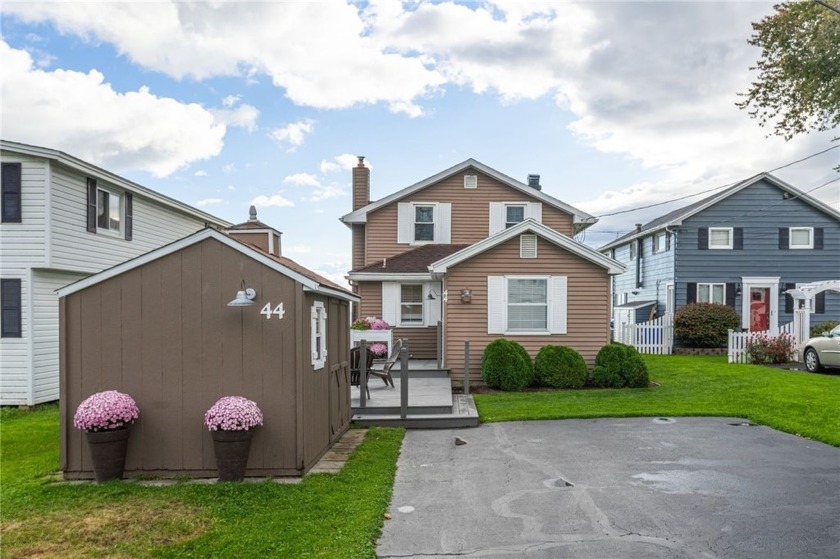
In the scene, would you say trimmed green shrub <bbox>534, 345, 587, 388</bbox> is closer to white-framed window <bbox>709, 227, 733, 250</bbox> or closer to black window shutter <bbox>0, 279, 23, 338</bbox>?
black window shutter <bbox>0, 279, 23, 338</bbox>

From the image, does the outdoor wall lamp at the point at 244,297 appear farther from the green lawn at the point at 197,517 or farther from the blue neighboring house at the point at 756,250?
the blue neighboring house at the point at 756,250

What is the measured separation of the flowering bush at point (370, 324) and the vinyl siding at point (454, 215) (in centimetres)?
296

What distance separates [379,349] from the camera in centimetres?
1516

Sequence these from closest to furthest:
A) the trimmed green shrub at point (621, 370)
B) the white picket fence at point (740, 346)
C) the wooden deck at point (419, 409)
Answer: the wooden deck at point (419, 409)
the trimmed green shrub at point (621, 370)
the white picket fence at point (740, 346)

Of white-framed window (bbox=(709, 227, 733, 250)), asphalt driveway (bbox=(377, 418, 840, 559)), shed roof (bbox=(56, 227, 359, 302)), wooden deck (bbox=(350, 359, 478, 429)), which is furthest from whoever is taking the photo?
white-framed window (bbox=(709, 227, 733, 250))

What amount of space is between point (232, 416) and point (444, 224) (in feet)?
43.6

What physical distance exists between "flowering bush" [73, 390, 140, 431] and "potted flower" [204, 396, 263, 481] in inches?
36.2

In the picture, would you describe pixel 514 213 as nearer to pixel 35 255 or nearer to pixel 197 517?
pixel 35 255

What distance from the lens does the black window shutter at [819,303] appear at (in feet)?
71.8

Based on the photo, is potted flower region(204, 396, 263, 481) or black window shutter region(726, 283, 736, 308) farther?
black window shutter region(726, 283, 736, 308)

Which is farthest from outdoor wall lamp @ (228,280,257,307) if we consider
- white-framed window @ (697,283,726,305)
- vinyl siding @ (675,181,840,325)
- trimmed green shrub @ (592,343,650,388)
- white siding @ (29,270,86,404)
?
white-framed window @ (697,283,726,305)

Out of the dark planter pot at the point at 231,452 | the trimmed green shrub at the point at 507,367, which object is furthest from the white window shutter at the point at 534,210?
the dark planter pot at the point at 231,452

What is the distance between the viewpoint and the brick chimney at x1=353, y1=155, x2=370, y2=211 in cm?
1952

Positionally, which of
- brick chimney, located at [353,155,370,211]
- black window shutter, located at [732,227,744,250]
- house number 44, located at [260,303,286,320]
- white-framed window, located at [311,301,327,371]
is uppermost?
brick chimney, located at [353,155,370,211]
